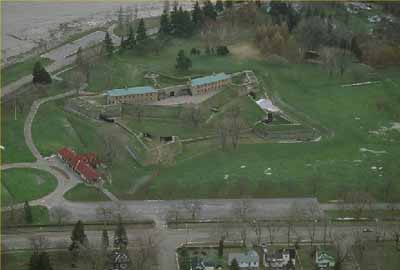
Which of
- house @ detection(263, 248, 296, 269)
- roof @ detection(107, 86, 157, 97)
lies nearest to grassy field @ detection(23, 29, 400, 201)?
roof @ detection(107, 86, 157, 97)

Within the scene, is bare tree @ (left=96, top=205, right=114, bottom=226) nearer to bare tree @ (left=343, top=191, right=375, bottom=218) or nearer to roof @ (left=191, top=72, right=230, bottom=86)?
bare tree @ (left=343, top=191, right=375, bottom=218)

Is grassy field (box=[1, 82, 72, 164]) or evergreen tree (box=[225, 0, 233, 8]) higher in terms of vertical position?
evergreen tree (box=[225, 0, 233, 8])

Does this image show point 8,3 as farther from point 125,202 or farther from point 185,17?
point 125,202

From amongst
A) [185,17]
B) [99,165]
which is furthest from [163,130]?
[185,17]

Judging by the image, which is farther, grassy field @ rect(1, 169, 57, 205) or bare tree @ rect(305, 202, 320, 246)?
grassy field @ rect(1, 169, 57, 205)

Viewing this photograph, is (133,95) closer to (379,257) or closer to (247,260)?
(247,260)

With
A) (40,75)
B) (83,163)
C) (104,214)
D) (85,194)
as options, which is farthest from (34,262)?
(40,75)

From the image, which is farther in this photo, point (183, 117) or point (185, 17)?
point (185, 17)
